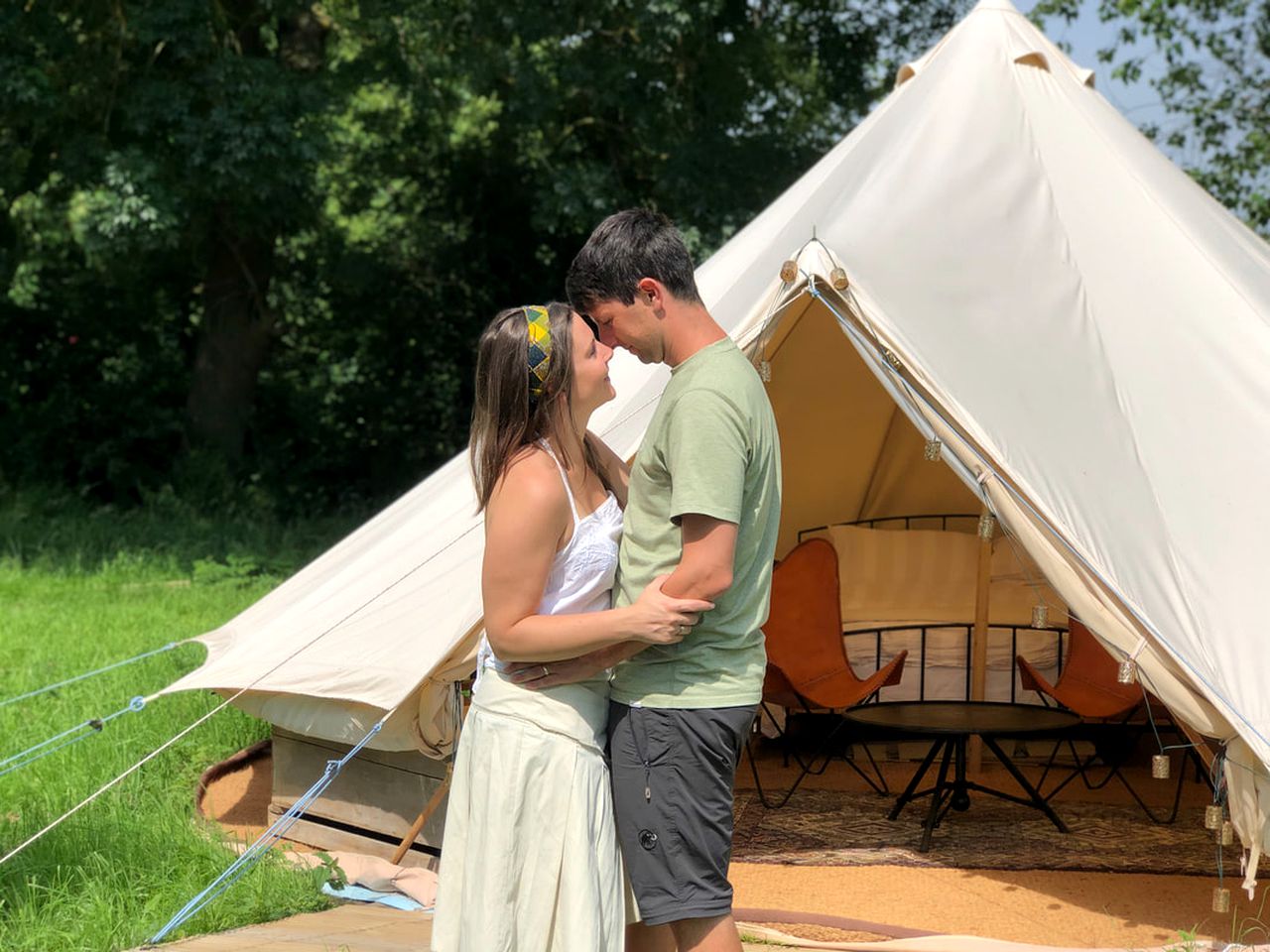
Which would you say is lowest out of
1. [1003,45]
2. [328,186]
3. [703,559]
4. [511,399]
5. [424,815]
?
[424,815]

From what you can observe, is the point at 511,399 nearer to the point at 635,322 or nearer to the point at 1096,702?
the point at 635,322

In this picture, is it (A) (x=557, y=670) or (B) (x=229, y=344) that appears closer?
(A) (x=557, y=670)

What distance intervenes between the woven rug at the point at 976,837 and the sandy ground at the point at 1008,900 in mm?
98

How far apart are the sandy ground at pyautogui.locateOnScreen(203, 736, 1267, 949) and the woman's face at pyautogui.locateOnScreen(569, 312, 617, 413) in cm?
209

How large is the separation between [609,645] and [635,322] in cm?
50

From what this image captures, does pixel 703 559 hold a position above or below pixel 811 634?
above

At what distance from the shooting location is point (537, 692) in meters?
2.38

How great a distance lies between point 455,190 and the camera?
14781 millimetres

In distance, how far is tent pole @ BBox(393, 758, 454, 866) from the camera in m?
4.12

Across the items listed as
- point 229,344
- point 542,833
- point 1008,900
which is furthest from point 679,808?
point 229,344

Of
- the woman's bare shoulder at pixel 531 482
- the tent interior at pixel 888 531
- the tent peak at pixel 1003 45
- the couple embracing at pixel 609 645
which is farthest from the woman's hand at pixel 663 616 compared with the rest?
the tent interior at pixel 888 531

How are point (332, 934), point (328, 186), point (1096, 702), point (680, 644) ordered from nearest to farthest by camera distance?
1. point (680, 644)
2. point (332, 934)
3. point (1096, 702)
4. point (328, 186)

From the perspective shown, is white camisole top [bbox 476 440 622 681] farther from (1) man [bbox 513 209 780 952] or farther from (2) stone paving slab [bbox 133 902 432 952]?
(2) stone paving slab [bbox 133 902 432 952]

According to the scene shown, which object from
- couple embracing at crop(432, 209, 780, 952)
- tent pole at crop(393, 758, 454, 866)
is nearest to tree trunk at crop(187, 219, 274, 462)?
tent pole at crop(393, 758, 454, 866)
